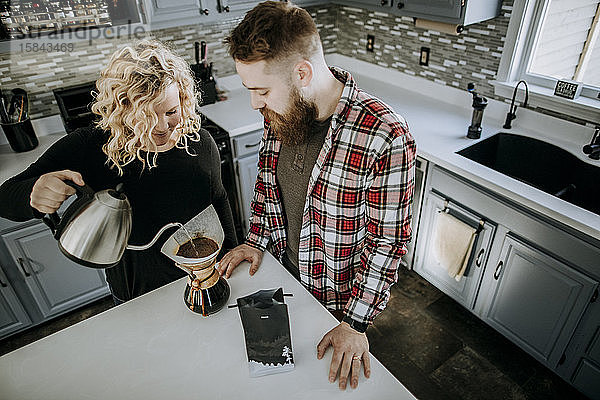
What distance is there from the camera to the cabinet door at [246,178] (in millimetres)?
2537

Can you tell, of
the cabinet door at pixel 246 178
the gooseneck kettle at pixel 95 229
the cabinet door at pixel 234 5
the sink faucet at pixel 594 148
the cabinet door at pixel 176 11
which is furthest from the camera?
the cabinet door at pixel 246 178

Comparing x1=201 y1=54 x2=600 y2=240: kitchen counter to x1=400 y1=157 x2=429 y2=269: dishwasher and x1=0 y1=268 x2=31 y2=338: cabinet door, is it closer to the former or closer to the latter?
x1=400 y1=157 x2=429 y2=269: dishwasher

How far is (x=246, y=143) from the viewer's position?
247cm

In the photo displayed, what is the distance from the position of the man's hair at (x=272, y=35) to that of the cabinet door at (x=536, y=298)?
A: 1.34 m

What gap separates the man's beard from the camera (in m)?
1.13

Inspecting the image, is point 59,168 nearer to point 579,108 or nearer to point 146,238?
point 146,238

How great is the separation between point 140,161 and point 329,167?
588 mm

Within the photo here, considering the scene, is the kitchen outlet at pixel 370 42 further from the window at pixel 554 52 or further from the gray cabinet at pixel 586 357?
the gray cabinet at pixel 586 357

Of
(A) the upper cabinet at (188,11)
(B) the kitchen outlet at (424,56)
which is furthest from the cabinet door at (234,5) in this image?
(B) the kitchen outlet at (424,56)

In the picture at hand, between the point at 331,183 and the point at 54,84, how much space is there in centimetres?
201

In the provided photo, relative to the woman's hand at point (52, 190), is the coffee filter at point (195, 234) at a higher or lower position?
lower

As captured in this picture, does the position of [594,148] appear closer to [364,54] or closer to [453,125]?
[453,125]

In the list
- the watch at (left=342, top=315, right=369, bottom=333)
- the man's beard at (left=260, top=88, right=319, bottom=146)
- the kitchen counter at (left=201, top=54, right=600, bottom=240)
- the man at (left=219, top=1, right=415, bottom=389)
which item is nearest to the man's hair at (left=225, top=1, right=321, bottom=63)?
the man at (left=219, top=1, right=415, bottom=389)

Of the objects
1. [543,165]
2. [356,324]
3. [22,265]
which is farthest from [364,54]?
[22,265]
